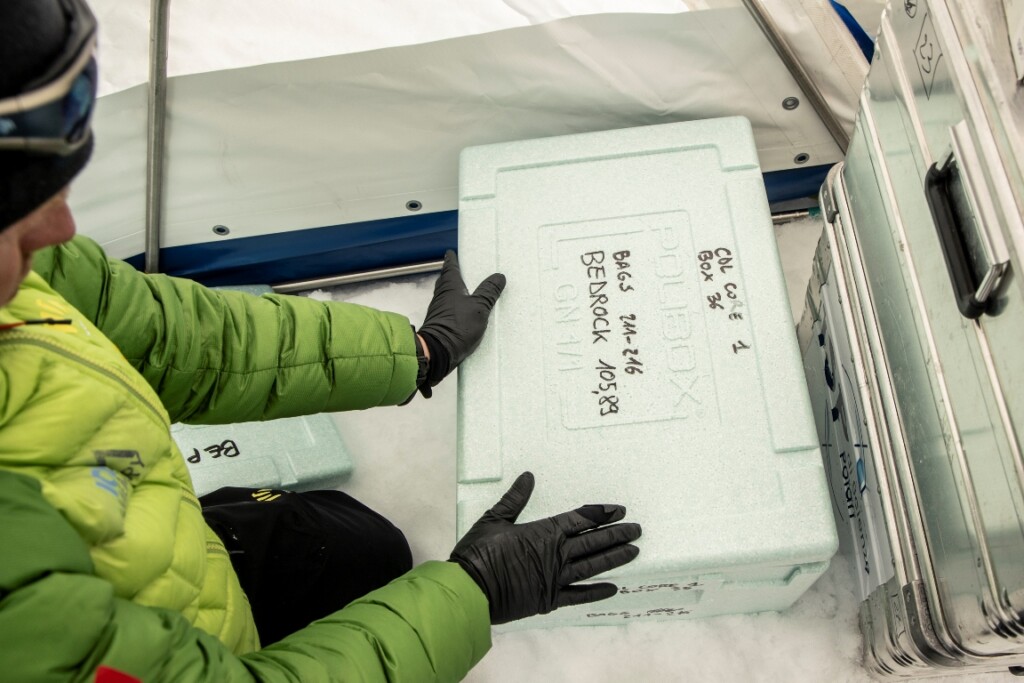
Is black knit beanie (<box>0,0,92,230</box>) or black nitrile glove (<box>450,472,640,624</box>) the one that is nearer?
black knit beanie (<box>0,0,92,230</box>)

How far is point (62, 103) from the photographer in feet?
1.75

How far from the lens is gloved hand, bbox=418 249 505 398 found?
1.06 meters

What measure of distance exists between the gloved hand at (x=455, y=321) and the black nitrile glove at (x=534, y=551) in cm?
22

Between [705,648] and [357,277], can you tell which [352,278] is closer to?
[357,277]

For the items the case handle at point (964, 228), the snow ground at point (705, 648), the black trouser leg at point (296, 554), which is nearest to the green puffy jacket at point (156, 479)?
the black trouser leg at point (296, 554)

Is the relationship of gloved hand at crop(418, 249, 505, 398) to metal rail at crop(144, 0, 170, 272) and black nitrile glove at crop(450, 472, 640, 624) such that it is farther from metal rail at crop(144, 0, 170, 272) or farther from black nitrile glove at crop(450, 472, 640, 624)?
metal rail at crop(144, 0, 170, 272)

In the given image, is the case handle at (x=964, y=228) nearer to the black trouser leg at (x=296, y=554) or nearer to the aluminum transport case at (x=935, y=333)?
the aluminum transport case at (x=935, y=333)

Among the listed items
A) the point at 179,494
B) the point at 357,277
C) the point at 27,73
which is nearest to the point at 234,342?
the point at 179,494

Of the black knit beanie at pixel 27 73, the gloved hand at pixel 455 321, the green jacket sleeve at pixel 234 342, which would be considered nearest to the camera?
the black knit beanie at pixel 27 73

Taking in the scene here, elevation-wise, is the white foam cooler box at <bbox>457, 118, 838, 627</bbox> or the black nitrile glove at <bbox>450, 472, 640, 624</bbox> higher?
the white foam cooler box at <bbox>457, 118, 838, 627</bbox>

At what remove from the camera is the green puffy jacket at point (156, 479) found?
585 millimetres

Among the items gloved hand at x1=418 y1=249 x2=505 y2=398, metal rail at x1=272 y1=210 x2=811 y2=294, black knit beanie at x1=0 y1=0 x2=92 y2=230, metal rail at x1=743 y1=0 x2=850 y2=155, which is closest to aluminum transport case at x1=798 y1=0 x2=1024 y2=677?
metal rail at x1=743 y1=0 x2=850 y2=155

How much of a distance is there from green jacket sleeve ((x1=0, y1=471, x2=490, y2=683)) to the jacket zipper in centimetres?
13

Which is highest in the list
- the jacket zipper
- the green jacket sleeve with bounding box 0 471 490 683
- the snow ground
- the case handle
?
the case handle
